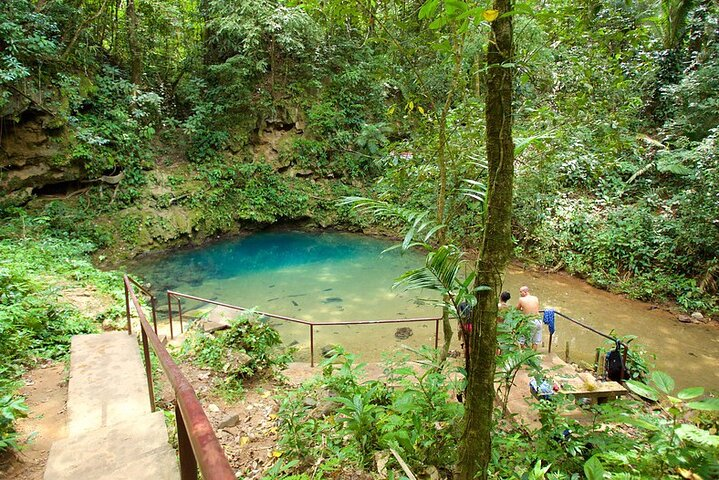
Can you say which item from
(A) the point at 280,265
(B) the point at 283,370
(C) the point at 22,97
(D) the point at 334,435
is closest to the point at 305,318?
(B) the point at 283,370

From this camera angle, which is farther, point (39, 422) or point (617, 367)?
point (617, 367)

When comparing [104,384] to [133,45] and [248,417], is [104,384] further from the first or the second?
[133,45]

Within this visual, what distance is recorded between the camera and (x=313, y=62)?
52.3 feet

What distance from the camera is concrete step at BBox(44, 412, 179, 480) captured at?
91.0 inches

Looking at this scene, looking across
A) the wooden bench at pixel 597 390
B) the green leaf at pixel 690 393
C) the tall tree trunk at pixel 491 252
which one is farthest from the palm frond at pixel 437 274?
the wooden bench at pixel 597 390

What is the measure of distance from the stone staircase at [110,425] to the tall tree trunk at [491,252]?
1.69m

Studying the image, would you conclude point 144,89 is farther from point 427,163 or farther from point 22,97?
point 427,163

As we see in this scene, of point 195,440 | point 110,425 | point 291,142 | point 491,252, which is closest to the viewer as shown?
point 195,440

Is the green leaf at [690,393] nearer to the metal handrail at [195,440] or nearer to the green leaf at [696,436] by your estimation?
the green leaf at [696,436]

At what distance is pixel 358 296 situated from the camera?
31.9ft

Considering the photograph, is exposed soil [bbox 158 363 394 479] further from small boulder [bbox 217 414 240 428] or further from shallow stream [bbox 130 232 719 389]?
Result: shallow stream [bbox 130 232 719 389]

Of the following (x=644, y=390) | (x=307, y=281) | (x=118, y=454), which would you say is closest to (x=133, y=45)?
(x=307, y=281)

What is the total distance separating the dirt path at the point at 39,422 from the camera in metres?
2.64

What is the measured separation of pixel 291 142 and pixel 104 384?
44.7 ft
